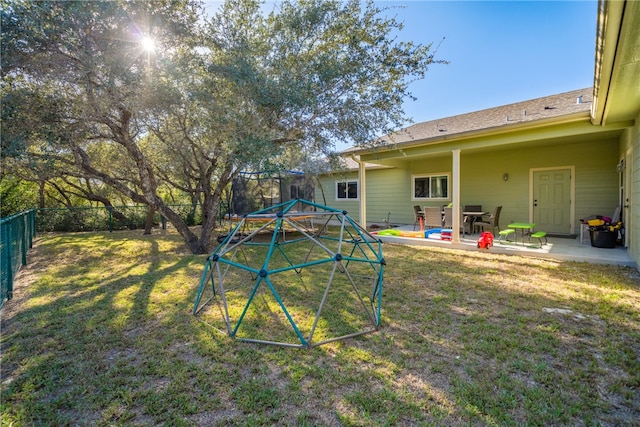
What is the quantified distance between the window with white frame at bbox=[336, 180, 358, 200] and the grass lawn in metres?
9.03

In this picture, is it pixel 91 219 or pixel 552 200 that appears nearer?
pixel 552 200

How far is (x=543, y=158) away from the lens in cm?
853

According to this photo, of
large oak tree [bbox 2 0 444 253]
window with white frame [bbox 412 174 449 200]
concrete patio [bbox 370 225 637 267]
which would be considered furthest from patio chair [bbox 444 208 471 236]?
large oak tree [bbox 2 0 444 253]

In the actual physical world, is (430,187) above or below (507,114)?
below

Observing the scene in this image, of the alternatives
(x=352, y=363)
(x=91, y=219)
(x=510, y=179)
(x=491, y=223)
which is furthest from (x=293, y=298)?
(x=91, y=219)

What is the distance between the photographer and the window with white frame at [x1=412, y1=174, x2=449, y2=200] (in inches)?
423

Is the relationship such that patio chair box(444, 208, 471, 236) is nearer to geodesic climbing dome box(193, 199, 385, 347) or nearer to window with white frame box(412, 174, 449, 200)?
window with white frame box(412, 174, 449, 200)

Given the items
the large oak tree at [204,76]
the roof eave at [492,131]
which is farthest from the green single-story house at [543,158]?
the large oak tree at [204,76]

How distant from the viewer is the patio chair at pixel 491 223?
8.20m

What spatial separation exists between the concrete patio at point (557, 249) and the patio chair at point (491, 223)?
59 cm

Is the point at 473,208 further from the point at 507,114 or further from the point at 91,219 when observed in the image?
the point at 91,219

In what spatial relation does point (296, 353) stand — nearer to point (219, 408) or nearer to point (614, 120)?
point (219, 408)

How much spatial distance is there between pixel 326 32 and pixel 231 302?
6.01 meters

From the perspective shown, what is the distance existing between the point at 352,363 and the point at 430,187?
9675 mm
